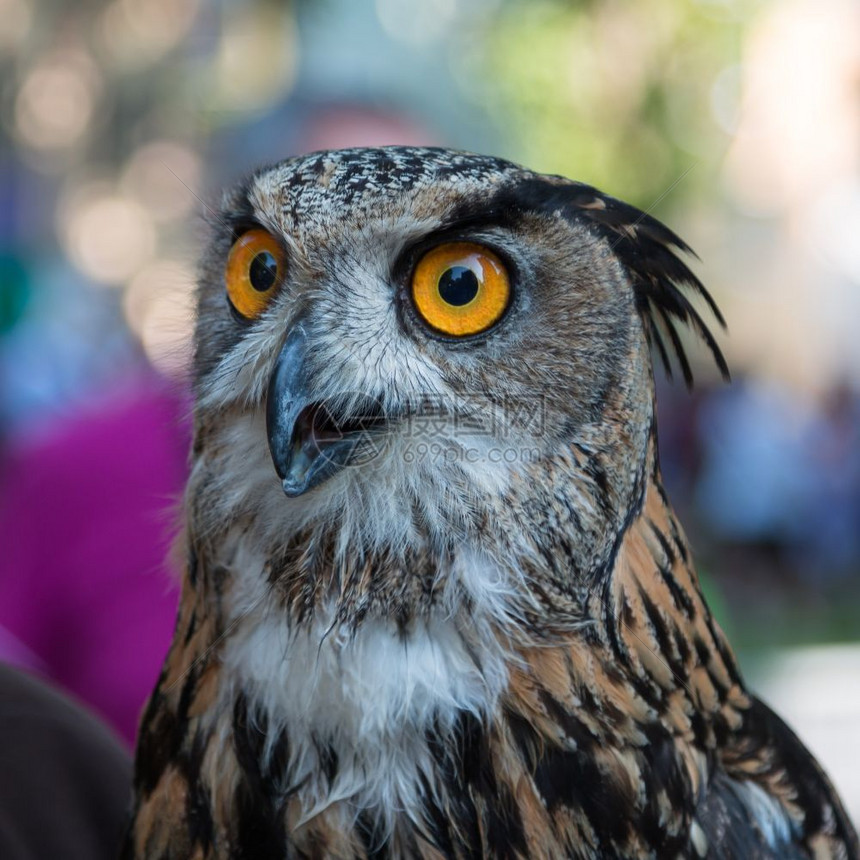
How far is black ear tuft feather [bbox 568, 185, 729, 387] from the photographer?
1.33m

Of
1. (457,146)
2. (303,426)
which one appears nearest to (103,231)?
(457,146)

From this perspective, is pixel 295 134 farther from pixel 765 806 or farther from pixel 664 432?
pixel 664 432

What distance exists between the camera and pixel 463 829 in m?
1.26

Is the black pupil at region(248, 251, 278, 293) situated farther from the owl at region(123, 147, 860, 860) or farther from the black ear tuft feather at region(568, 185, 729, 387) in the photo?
the black ear tuft feather at region(568, 185, 729, 387)

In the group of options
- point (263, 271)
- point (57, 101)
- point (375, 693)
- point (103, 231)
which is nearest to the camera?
point (375, 693)

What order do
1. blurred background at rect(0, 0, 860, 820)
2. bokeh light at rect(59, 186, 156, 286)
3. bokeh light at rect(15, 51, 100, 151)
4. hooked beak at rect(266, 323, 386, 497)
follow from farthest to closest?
bokeh light at rect(59, 186, 156, 286) → bokeh light at rect(15, 51, 100, 151) → blurred background at rect(0, 0, 860, 820) → hooked beak at rect(266, 323, 386, 497)

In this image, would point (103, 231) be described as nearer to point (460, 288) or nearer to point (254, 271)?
point (254, 271)

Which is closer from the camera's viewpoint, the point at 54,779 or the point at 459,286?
the point at 459,286

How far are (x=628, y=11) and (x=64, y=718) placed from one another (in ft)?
28.7

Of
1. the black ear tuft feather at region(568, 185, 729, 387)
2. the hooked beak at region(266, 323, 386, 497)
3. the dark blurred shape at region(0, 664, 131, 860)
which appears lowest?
the dark blurred shape at region(0, 664, 131, 860)

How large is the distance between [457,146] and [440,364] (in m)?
9.88

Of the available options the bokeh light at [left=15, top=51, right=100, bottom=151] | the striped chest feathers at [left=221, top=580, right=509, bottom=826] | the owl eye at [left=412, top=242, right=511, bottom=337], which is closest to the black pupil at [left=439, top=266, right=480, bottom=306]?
→ the owl eye at [left=412, top=242, right=511, bottom=337]

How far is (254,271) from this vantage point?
4.53ft

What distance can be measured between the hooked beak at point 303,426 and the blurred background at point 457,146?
1.29ft
